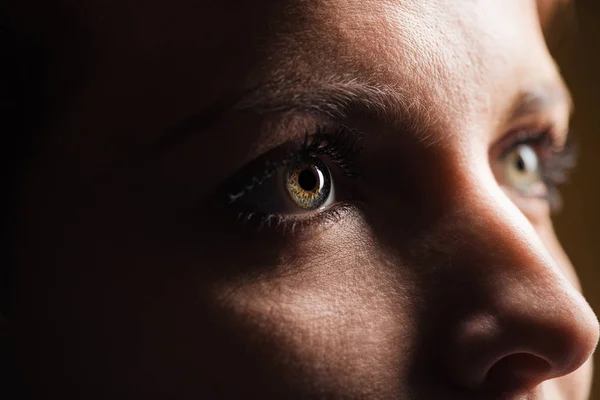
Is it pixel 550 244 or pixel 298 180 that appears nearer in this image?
pixel 298 180

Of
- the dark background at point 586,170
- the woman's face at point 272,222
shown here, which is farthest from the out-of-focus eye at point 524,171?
the dark background at point 586,170

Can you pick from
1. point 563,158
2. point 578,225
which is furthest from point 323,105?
point 578,225

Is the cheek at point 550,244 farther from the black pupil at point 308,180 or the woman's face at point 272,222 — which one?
the black pupil at point 308,180

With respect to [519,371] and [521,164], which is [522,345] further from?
[521,164]

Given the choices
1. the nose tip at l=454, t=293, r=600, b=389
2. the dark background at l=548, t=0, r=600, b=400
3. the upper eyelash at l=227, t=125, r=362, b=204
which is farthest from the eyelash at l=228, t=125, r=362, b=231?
the dark background at l=548, t=0, r=600, b=400

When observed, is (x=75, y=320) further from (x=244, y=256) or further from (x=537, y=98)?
(x=537, y=98)

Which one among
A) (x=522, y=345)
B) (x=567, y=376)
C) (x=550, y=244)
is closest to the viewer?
(x=522, y=345)

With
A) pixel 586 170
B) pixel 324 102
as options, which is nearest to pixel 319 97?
pixel 324 102
